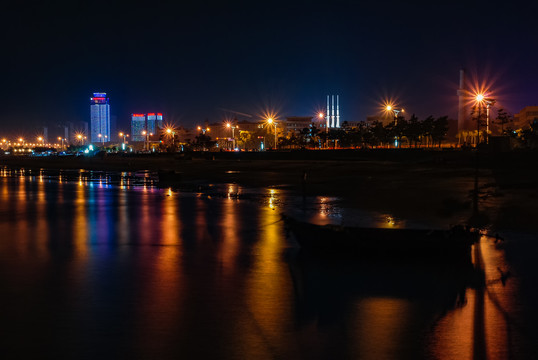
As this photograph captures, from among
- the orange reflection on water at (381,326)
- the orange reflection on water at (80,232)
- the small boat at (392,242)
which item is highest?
the small boat at (392,242)

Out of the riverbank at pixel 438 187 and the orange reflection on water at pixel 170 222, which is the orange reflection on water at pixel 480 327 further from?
the orange reflection on water at pixel 170 222

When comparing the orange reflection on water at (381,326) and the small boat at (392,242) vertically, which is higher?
the small boat at (392,242)

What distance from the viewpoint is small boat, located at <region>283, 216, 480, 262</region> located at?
13461 millimetres

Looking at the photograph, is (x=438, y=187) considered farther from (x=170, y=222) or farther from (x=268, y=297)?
(x=268, y=297)

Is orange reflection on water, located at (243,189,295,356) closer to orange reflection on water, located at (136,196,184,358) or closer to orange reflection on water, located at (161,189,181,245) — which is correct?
orange reflection on water, located at (136,196,184,358)

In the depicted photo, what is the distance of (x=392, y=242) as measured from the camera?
1394cm

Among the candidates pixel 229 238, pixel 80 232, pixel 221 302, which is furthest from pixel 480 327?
pixel 80 232

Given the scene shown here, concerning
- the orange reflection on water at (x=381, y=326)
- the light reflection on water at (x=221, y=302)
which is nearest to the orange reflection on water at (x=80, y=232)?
the light reflection on water at (x=221, y=302)

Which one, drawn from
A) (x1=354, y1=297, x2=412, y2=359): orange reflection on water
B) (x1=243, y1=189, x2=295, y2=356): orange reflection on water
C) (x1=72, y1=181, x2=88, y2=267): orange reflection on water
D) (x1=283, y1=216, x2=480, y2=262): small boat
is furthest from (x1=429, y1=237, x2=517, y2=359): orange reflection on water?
(x1=72, y1=181, x2=88, y2=267): orange reflection on water

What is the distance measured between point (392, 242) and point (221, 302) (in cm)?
537

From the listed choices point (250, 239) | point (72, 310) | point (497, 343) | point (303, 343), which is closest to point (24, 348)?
point (72, 310)

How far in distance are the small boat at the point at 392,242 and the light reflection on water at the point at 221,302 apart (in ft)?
2.41

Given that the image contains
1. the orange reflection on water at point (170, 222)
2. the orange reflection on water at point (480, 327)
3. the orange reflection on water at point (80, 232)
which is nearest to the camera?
the orange reflection on water at point (480, 327)

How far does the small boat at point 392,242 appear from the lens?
13.5 metres
